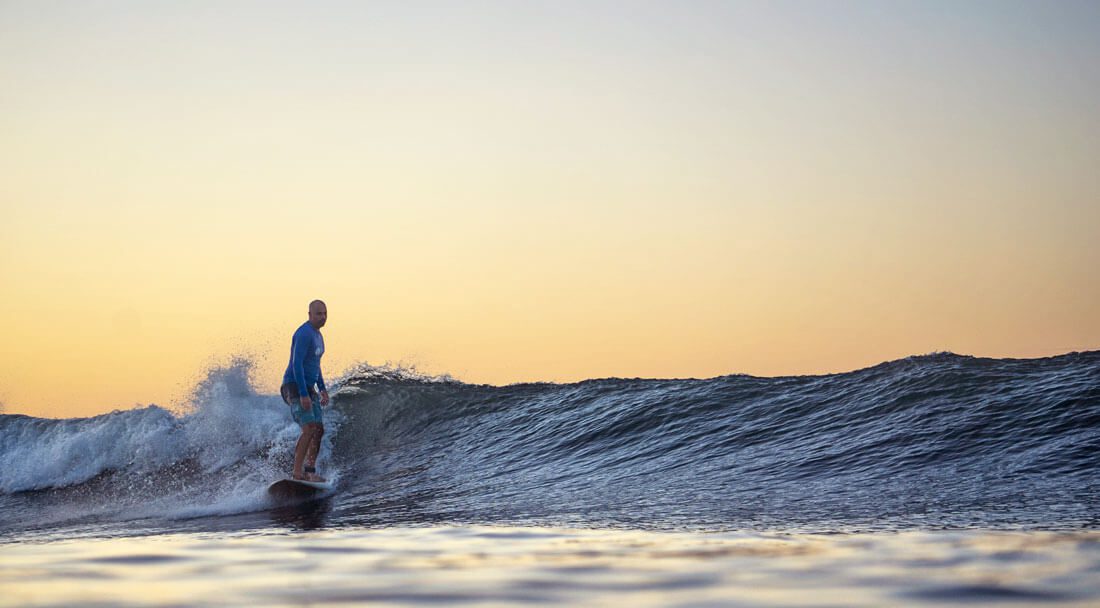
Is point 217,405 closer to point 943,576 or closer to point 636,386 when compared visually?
point 636,386

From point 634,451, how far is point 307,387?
12.5ft

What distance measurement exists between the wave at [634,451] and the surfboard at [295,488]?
0.21 meters

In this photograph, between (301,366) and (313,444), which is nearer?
(301,366)

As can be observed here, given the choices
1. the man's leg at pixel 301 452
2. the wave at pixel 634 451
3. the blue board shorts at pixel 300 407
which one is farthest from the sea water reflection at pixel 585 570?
the blue board shorts at pixel 300 407

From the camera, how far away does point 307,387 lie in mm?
10195

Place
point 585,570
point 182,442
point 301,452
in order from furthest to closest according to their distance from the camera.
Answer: point 182,442 → point 301,452 → point 585,570

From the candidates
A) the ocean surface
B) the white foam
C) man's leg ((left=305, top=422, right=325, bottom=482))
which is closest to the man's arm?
man's leg ((left=305, top=422, right=325, bottom=482))

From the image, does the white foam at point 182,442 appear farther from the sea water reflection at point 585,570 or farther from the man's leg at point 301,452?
the sea water reflection at point 585,570

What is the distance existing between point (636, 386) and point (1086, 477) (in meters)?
8.31

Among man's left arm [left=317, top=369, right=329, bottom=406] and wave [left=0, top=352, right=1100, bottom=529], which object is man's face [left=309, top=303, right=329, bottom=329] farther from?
wave [left=0, top=352, right=1100, bottom=529]

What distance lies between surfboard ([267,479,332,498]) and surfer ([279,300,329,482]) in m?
0.20

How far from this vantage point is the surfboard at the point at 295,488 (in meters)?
9.35

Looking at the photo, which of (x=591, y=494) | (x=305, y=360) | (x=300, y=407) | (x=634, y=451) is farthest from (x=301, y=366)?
(x=634, y=451)

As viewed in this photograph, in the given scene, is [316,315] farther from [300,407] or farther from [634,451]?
[634,451]
